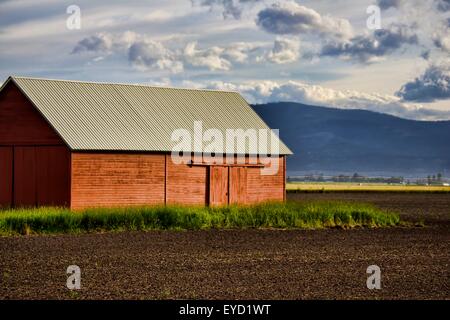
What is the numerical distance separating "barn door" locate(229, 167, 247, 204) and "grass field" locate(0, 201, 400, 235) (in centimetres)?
582

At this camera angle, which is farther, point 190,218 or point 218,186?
point 218,186

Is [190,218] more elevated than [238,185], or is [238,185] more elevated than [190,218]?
[238,185]

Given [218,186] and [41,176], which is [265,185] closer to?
[218,186]

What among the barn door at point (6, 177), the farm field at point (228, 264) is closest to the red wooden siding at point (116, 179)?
the barn door at point (6, 177)

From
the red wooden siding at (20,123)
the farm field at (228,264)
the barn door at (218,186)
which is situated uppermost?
the red wooden siding at (20,123)

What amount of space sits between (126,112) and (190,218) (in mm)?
10235

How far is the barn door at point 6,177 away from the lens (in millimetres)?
35750

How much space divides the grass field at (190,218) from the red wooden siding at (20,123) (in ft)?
15.8

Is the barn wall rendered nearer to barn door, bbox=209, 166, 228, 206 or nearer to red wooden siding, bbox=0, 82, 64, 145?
red wooden siding, bbox=0, 82, 64, 145

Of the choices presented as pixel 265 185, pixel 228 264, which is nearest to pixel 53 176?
pixel 265 185

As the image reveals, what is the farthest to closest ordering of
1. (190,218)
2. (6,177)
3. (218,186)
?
(218,186), (6,177), (190,218)

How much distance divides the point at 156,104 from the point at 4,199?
29.4 ft

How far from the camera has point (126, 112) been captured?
38688 mm

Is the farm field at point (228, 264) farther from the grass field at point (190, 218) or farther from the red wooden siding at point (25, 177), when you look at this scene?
the red wooden siding at point (25, 177)
